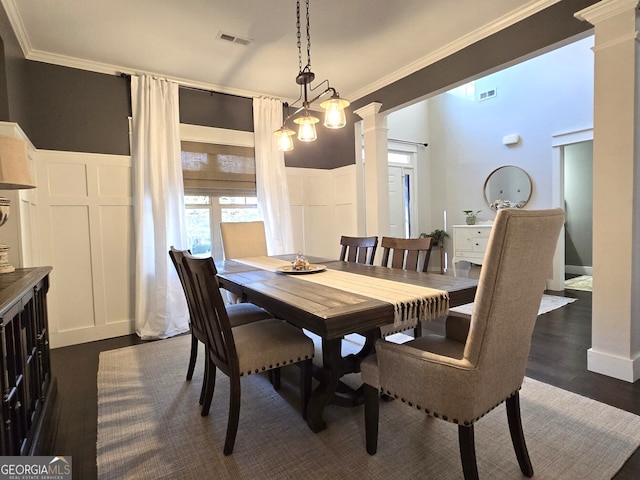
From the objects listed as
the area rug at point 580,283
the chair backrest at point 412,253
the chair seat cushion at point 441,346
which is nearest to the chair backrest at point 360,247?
the chair backrest at point 412,253

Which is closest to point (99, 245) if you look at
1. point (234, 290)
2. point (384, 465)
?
point (234, 290)

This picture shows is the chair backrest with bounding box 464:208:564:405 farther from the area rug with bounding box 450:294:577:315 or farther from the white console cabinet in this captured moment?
the white console cabinet

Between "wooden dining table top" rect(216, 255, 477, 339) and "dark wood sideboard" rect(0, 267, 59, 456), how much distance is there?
0.95 m

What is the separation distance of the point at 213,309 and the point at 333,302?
56 centimetres

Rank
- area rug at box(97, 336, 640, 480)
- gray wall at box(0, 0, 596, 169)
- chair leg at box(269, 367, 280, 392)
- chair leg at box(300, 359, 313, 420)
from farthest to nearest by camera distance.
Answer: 1. gray wall at box(0, 0, 596, 169)
2. chair leg at box(269, 367, 280, 392)
3. chair leg at box(300, 359, 313, 420)
4. area rug at box(97, 336, 640, 480)

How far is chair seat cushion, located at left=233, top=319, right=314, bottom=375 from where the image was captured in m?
1.64

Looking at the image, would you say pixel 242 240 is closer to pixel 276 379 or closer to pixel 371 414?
pixel 276 379

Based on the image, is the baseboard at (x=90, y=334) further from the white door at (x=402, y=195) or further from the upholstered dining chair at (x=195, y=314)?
the white door at (x=402, y=195)

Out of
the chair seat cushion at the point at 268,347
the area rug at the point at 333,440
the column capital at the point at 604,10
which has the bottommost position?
the area rug at the point at 333,440

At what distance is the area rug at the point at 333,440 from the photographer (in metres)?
1.46

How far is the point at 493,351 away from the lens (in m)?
1.20

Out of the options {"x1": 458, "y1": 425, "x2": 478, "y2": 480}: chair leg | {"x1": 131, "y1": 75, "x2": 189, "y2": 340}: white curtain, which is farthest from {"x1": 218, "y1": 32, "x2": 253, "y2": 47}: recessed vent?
{"x1": 458, "y1": 425, "x2": 478, "y2": 480}: chair leg

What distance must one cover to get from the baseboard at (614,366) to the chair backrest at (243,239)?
2.76 meters

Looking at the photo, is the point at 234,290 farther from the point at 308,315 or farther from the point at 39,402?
the point at 39,402
